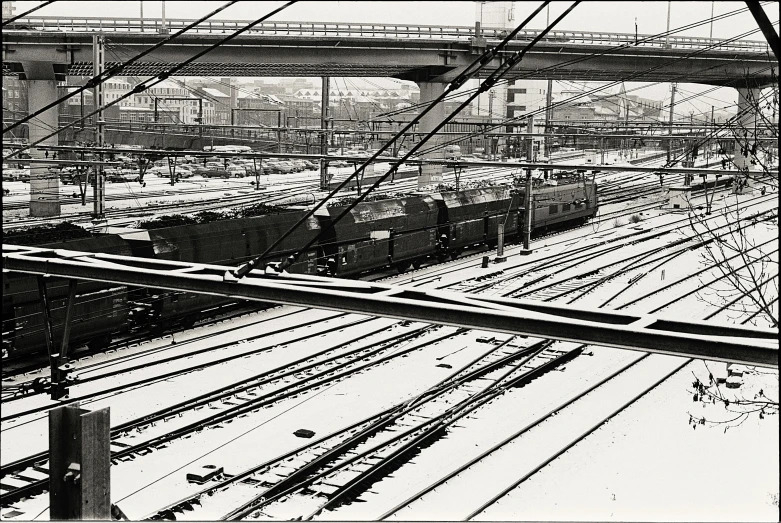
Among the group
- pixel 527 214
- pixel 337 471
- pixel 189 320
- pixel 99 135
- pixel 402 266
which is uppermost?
pixel 99 135

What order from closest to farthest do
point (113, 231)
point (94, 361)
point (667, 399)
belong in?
point (667, 399) → point (94, 361) → point (113, 231)

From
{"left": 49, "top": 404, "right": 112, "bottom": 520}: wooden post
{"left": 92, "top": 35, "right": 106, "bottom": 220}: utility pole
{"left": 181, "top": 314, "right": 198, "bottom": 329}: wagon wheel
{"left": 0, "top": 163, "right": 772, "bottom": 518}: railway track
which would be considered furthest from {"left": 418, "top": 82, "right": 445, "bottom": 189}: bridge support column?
{"left": 49, "top": 404, "right": 112, "bottom": 520}: wooden post

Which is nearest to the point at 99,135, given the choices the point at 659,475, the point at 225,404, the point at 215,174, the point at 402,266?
the point at 225,404

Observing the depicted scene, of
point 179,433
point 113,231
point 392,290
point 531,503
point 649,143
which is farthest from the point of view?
point 649,143

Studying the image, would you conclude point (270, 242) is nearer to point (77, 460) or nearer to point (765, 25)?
point (77, 460)

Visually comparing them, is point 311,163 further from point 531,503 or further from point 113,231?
point 531,503

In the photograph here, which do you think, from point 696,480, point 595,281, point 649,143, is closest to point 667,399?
point 696,480
